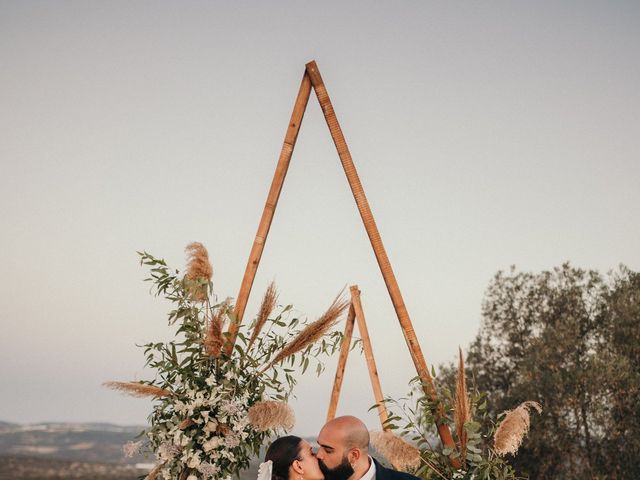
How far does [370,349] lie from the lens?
32.4 ft

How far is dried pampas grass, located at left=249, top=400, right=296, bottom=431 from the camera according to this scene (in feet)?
16.9

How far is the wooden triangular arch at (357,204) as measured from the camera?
622cm

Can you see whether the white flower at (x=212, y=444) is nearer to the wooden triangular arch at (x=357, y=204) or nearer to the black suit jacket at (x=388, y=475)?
the black suit jacket at (x=388, y=475)

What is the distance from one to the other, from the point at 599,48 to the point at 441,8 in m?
3.52

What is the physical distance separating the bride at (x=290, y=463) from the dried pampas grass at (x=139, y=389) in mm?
1283

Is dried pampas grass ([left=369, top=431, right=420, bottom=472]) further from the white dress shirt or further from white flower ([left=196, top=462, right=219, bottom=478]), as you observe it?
the white dress shirt

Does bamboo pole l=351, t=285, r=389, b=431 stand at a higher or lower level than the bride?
higher

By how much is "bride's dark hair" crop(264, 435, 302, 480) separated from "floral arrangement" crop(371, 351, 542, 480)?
6.49 feet

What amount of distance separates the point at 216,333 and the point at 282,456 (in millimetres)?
1311

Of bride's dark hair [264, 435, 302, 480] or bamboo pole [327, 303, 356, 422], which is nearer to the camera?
bride's dark hair [264, 435, 302, 480]

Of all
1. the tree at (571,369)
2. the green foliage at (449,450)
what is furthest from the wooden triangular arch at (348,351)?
the tree at (571,369)

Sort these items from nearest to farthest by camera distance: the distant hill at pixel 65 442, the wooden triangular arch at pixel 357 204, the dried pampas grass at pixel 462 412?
the dried pampas grass at pixel 462 412 → the wooden triangular arch at pixel 357 204 → the distant hill at pixel 65 442

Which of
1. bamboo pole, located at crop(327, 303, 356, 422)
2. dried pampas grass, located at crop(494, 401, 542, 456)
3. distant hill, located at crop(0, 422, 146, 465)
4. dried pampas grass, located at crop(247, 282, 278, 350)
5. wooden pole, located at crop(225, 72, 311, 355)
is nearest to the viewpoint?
dried pampas grass, located at crop(247, 282, 278, 350)

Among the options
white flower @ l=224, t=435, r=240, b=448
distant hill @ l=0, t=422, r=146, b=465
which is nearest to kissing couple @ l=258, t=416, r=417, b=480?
white flower @ l=224, t=435, r=240, b=448
